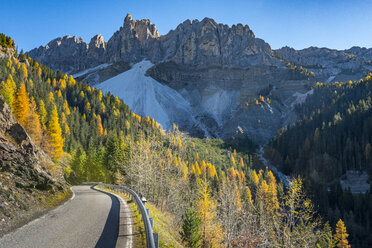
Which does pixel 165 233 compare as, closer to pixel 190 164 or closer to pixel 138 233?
pixel 138 233

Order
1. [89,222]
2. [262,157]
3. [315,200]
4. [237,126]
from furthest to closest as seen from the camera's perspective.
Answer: [237,126]
[262,157]
[315,200]
[89,222]

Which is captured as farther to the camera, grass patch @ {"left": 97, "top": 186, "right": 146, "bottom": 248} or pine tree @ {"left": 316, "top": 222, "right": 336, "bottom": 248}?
pine tree @ {"left": 316, "top": 222, "right": 336, "bottom": 248}

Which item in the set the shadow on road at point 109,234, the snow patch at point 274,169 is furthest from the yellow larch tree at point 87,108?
the shadow on road at point 109,234

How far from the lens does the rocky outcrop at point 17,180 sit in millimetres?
9289

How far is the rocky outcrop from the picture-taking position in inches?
366

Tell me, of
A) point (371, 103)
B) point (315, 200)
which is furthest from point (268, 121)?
point (315, 200)

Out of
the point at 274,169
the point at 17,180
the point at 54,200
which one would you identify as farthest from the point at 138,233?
the point at 274,169

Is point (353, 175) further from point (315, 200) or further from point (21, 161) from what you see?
point (21, 161)

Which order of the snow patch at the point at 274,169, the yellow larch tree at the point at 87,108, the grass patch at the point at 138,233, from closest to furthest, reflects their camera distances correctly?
the grass patch at the point at 138,233 < the yellow larch tree at the point at 87,108 < the snow patch at the point at 274,169

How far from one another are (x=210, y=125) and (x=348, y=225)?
400ft

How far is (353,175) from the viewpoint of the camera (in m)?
106

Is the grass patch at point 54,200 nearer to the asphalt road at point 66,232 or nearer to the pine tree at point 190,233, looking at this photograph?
the asphalt road at point 66,232

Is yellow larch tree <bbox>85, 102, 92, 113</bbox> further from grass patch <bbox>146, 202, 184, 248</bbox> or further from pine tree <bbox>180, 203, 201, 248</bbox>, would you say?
pine tree <bbox>180, 203, 201, 248</bbox>

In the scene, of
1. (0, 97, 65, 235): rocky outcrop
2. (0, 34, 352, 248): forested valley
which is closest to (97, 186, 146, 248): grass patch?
(0, 34, 352, 248): forested valley
